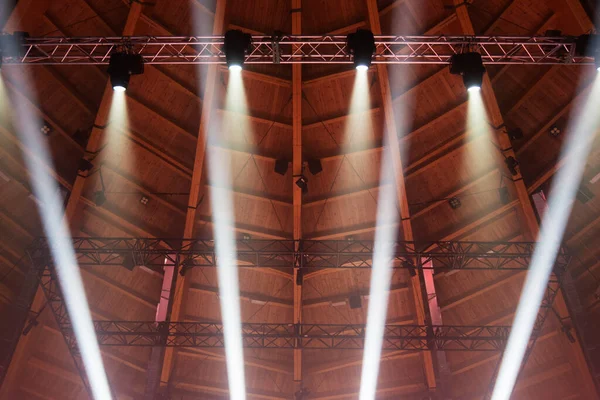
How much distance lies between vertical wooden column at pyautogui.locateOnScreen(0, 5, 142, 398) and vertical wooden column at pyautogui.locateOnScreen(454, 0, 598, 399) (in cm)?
956

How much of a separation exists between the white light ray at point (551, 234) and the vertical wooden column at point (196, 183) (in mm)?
10762

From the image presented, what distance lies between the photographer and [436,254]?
1733 cm

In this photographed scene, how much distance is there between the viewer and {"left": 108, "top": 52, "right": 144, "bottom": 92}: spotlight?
12.9m

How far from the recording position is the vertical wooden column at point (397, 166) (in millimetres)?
16500

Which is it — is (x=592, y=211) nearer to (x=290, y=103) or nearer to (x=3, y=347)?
(x=290, y=103)

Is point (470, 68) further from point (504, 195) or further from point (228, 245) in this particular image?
point (228, 245)

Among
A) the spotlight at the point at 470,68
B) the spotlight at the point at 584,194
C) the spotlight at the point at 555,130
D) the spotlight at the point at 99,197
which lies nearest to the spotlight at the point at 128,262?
the spotlight at the point at 99,197

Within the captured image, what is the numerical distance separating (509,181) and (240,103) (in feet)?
30.4

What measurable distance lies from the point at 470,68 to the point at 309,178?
27.3ft

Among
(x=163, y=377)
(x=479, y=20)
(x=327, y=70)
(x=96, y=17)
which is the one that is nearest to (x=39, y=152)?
(x=96, y=17)

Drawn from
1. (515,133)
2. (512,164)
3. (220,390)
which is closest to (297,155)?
(512,164)

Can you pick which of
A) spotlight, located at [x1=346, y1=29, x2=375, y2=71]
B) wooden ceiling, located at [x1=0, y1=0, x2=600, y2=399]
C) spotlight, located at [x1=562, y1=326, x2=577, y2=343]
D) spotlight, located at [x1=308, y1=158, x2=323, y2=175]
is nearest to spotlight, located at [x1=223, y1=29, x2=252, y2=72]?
spotlight, located at [x1=346, y1=29, x2=375, y2=71]

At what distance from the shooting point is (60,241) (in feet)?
55.0

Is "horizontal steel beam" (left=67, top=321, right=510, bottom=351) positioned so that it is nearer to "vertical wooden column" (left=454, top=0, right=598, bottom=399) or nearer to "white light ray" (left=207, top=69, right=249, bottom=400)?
"white light ray" (left=207, top=69, right=249, bottom=400)
